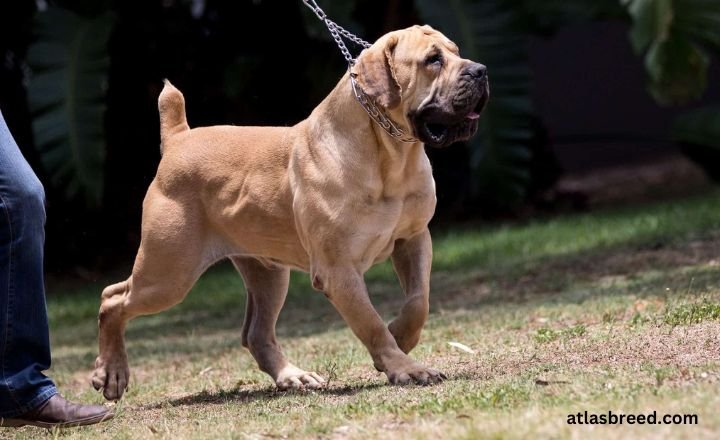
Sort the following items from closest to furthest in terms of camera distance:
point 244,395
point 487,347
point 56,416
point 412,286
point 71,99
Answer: point 56,416, point 412,286, point 244,395, point 487,347, point 71,99

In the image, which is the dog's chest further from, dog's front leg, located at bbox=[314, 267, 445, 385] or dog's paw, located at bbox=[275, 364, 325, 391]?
dog's paw, located at bbox=[275, 364, 325, 391]

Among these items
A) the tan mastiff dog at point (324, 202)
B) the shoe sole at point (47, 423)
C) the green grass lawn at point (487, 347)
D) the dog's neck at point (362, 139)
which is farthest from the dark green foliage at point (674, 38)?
the shoe sole at point (47, 423)

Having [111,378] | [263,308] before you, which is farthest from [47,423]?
[263,308]

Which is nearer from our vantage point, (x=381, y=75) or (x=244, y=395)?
(x=381, y=75)

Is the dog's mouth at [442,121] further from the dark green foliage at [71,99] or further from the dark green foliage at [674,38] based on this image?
the dark green foliage at [71,99]

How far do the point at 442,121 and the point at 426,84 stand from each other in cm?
22

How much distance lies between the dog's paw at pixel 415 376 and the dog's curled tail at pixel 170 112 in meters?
1.91

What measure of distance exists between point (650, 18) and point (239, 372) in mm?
5740

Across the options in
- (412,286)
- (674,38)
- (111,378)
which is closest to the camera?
(412,286)

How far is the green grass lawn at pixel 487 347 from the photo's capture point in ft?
15.0

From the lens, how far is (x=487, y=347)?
22.0 feet

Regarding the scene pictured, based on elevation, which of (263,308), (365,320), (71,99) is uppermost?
(365,320)

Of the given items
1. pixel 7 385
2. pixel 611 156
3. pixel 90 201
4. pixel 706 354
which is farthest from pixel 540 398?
pixel 611 156

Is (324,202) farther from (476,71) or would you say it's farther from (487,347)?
(487,347)
